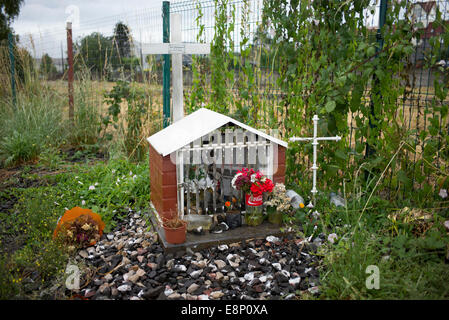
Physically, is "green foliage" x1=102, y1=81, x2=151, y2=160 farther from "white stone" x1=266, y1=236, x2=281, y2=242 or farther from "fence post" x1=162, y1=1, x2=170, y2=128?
"white stone" x1=266, y1=236, x2=281, y2=242

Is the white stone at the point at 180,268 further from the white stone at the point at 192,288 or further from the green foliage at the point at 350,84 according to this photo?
the green foliage at the point at 350,84

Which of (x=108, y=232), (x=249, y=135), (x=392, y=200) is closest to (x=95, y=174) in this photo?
(x=108, y=232)

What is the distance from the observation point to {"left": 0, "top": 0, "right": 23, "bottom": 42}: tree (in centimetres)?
1108

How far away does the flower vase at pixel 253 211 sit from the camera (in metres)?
3.10

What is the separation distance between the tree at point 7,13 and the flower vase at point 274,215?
10845 mm

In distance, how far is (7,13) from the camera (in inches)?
450

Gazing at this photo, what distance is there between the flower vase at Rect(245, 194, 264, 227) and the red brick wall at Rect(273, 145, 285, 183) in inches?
10.3

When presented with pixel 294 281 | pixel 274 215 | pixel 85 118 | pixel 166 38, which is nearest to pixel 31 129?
pixel 85 118

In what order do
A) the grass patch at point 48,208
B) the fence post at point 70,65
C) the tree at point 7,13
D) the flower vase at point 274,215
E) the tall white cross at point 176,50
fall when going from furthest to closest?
the tree at point 7,13, the fence post at point 70,65, the tall white cross at point 176,50, the flower vase at point 274,215, the grass patch at point 48,208

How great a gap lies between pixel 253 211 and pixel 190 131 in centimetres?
81

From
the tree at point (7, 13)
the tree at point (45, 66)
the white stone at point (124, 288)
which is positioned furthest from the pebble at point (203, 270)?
the tree at point (7, 13)

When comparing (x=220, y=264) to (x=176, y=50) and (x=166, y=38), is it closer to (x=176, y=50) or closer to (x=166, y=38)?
(x=176, y=50)

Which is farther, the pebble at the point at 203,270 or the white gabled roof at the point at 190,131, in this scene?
the white gabled roof at the point at 190,131

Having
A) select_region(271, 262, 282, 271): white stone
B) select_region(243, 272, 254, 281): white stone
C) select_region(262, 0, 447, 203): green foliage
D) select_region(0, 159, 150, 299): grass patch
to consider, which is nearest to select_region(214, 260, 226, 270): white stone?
select_region(243, 272, 254, 281): white stone
